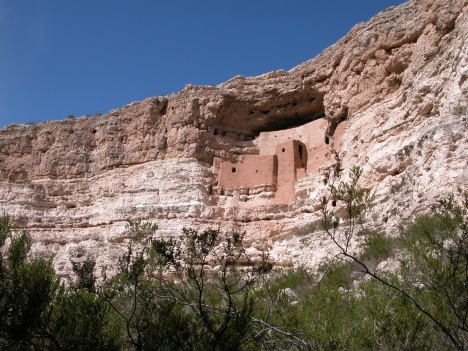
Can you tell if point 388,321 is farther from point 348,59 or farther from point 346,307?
point 348,59

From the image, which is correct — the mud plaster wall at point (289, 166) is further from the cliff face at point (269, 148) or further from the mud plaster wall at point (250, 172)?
the mud plaster wall at point (250, 172)

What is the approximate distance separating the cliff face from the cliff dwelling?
0.05 metres

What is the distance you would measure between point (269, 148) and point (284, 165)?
219cm

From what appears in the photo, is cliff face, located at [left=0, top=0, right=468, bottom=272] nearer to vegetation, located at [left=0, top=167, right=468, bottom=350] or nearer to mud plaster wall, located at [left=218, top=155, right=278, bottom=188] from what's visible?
mud plaster wall, located at [left=218, top=155, right=278, bottom=188]

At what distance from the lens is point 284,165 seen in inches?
784

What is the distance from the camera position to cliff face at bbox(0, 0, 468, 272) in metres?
14.3

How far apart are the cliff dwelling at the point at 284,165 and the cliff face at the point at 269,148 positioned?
0.05 metres

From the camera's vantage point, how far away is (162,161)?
71.1 ft

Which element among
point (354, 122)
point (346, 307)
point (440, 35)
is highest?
point (440, 35)

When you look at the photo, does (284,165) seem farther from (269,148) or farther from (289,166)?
(269,148)

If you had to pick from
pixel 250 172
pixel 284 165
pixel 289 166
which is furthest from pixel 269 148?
pixel 289 166

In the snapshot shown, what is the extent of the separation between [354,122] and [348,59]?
8.45 ft

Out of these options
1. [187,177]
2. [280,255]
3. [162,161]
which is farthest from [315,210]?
[162,161]

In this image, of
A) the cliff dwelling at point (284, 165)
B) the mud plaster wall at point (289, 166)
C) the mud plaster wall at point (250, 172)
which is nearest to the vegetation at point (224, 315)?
the mud plaster wall at point (289, 166)
